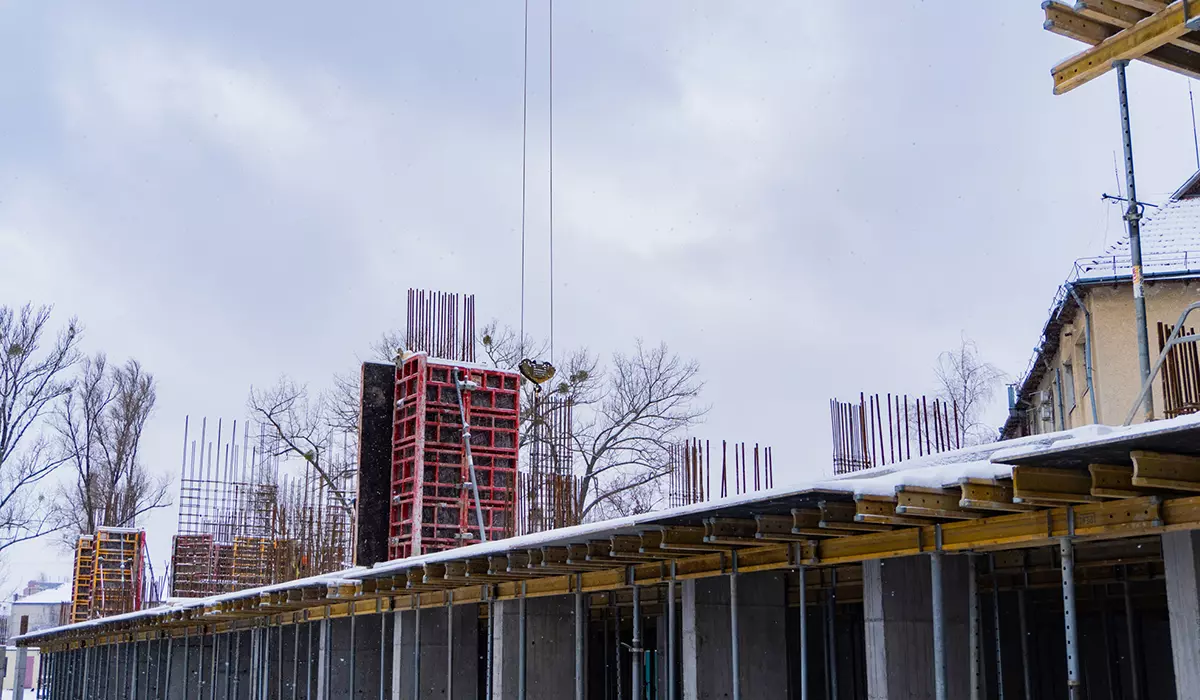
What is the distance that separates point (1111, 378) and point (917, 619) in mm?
14871

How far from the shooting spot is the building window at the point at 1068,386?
27125 millimetres

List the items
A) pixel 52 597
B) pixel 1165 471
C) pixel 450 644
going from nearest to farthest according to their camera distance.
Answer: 1. pixel 1165 471
2. pixel 450 644
3. pixel 52 597

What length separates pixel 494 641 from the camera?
16.1 meters

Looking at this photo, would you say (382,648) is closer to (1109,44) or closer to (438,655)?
(438,655)

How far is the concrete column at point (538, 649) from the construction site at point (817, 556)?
0.10ft

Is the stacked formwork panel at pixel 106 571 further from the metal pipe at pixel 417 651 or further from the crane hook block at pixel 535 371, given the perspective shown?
the metal pipe at pixel 417 651

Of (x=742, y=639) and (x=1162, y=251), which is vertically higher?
(x=1162, y=251)

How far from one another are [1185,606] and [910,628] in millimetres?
2874

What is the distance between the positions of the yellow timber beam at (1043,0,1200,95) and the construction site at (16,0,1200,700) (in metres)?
0.02

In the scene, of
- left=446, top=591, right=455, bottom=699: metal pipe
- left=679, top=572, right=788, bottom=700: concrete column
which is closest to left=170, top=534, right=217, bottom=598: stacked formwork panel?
left=446, top=591, right=455, bottom=699: metal pipe

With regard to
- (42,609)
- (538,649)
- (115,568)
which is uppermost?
(115,568)

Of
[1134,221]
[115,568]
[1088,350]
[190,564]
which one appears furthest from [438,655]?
[115,568]

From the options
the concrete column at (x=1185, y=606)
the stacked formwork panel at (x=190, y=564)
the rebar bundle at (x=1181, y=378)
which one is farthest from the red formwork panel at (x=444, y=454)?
the stacked formwork panel at (x=190, y=564)

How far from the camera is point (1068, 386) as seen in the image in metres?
27.6
